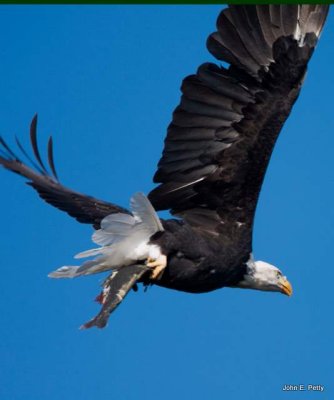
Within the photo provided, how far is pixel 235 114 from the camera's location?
8492 mm

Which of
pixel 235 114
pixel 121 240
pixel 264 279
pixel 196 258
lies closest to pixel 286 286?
pixel 264 279

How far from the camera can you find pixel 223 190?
27.8ft

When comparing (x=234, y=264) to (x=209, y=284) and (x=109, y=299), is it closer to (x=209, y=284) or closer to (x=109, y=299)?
(x=209, y=284)

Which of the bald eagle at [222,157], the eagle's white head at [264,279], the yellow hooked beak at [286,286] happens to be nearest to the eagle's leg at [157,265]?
the bald eagle at [222,157]

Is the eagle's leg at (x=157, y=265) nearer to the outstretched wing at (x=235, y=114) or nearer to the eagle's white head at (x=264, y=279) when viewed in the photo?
the outstretched wing at (x=235, y=114)

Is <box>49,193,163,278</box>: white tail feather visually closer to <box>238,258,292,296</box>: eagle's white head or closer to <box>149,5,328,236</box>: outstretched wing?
<box>149,5,328,236</box>: outstretched wing

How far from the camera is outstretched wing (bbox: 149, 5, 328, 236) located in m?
8.35

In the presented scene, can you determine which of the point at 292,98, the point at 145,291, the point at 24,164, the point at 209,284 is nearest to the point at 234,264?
the point at 209,284

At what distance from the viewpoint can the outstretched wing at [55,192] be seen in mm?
8297

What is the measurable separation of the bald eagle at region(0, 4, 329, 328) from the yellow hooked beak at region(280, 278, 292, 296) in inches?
3.6

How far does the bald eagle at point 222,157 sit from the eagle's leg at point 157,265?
1.0 inches

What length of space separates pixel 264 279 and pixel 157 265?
129cm

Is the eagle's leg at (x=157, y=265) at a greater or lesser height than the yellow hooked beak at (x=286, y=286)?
lesser

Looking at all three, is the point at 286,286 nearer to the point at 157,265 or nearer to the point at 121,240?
the point at 157,265
